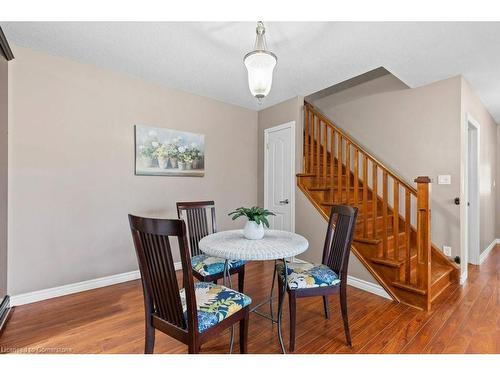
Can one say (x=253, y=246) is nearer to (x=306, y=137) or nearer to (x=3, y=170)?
(x=3, y=170)

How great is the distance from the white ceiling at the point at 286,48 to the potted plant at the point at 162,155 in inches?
32.4

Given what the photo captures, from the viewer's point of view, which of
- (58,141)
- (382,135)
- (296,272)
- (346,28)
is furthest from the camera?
(382,135)

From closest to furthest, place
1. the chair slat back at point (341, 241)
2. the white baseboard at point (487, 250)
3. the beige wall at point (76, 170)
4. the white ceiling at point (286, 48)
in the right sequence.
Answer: the chair slat back at point (341, 241), the white ceiling at point (286, 48), the beige wall at point (76, 170), the white baseboard at point (487, 250)

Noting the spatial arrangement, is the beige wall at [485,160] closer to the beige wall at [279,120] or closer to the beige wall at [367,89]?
the beige wall at [367,89]

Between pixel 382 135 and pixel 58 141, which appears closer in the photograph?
pixel 58 141

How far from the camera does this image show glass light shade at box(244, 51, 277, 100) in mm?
1679

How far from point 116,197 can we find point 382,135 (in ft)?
11.3

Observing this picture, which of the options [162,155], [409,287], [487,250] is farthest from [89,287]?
[487,250]

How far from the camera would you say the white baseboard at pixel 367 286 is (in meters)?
2.54

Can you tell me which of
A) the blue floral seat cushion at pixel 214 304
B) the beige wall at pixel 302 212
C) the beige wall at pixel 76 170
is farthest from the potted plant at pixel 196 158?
the blue floral seat cushion at pixel 214 304

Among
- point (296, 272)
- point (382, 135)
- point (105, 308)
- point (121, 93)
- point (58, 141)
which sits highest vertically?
point (121, 93)

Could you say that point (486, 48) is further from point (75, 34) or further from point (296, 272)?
point (75, 34)

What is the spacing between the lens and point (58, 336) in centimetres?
185

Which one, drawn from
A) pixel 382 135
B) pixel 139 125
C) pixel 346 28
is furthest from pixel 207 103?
pixel 382 135
